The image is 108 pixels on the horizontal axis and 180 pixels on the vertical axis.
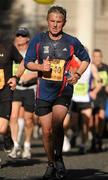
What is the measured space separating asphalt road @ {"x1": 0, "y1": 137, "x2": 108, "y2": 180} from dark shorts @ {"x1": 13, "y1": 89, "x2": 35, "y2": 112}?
2.63 feet

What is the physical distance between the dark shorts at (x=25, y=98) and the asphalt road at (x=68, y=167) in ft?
2.63

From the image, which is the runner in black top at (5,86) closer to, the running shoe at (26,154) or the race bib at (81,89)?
the running shoe at (26,154)

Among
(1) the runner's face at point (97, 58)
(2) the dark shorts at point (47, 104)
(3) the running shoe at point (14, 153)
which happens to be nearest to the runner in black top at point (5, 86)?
(2) the dark shorts at point (47, 104)

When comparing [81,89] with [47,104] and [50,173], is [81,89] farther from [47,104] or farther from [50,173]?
[50,173]

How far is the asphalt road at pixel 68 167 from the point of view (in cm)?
1112

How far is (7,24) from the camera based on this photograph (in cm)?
3631

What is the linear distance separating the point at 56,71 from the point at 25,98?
4.01 meters

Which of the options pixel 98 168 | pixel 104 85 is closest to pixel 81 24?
pixel 104 85

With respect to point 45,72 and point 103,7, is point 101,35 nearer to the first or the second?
point 103,7

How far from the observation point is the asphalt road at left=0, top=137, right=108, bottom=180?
36.5 feet

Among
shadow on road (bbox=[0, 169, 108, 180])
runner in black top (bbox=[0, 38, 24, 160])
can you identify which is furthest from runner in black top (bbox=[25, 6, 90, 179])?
runner in black top (bbox=[0, 38, 24, 160])

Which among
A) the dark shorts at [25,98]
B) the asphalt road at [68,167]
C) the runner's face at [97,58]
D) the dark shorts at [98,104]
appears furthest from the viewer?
the dark shorts at [98,104]

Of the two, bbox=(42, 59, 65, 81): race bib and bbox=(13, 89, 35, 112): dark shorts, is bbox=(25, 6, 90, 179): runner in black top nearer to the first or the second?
bbox=(42, 59, 65, 81): race bib

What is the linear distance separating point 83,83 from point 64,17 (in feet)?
19.9
